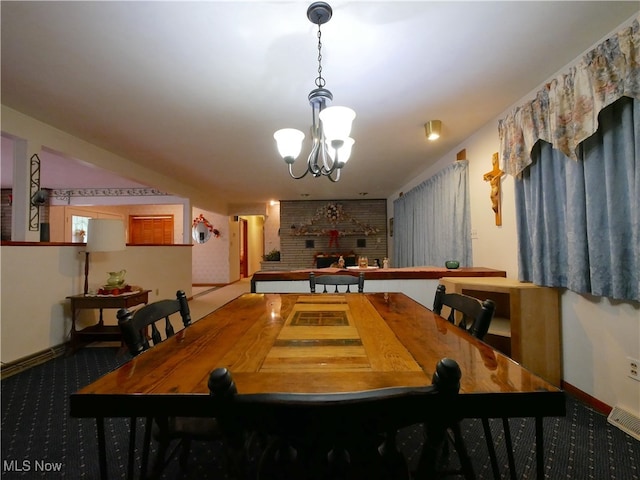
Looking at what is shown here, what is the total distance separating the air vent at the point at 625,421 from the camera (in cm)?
154

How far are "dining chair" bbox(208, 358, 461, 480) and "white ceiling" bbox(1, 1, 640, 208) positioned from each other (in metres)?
1.71

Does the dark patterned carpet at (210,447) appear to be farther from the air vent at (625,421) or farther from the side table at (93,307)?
the side table at (93,307)

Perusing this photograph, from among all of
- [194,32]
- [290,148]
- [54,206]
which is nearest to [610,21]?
[290,148]

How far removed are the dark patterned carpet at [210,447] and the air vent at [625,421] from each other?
0.11 ft

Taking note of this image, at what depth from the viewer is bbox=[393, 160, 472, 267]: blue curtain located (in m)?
3.38

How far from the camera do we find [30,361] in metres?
2.56

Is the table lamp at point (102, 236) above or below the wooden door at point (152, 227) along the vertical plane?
below

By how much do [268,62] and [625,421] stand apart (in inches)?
118

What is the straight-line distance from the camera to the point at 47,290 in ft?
9.26

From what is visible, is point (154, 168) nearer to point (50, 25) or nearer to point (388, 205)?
point (50, 25)

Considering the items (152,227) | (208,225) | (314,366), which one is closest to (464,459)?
(314,366)

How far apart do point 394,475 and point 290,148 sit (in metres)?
1.61

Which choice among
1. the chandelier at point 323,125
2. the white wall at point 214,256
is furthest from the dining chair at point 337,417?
the white wall at point 214,256

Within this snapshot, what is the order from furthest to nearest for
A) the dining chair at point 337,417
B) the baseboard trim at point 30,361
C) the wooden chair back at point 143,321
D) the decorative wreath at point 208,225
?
1. the decorative wreath at point 208,225
2. the baseboard trim at point 30,361
3. the wooden chair back at point 143,321
4. the dining chair at point 337,417
